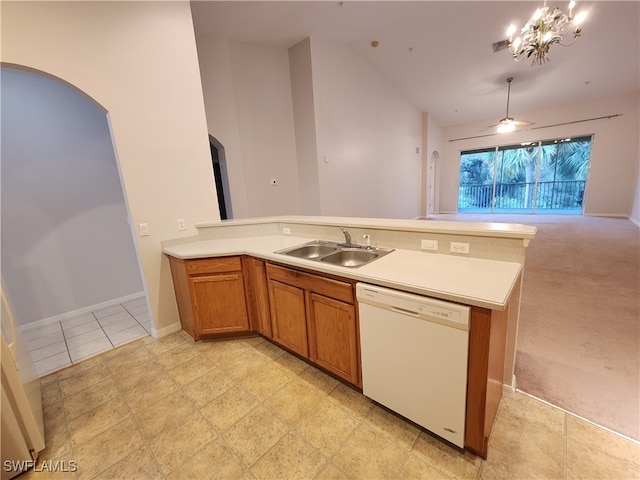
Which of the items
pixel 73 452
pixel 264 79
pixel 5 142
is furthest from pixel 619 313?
pixel 5 142

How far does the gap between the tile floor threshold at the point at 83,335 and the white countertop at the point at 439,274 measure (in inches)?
68.9

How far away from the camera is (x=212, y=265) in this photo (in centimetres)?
220

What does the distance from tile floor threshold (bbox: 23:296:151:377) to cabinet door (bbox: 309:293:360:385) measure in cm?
190

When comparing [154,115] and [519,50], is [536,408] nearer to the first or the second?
[154,115]

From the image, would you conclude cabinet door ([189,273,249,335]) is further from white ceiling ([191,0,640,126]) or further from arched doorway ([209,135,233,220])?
white ceiling ([191,0,640,126])

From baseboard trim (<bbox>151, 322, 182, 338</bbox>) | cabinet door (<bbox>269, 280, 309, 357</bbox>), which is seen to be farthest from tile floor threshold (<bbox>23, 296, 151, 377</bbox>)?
cabinet door (<bbox>269, 280, 309, 357</bbox>)

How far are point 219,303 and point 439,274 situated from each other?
1796mm

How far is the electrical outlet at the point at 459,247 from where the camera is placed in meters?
1.61

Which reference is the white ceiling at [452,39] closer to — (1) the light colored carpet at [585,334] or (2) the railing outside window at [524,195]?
(2) the railing outside window at [524,195]

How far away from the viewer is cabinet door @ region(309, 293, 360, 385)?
158 cm

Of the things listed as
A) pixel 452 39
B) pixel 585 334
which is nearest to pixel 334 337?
pixel 585 334

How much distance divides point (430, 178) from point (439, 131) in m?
1.80

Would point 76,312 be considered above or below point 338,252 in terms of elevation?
below

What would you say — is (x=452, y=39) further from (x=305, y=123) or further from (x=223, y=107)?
(x=223, y=107)
